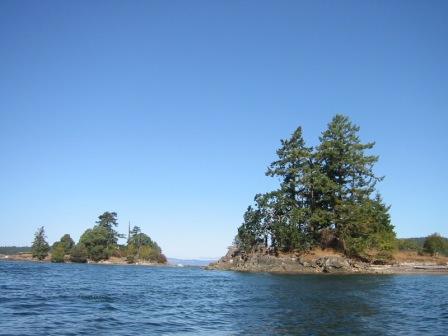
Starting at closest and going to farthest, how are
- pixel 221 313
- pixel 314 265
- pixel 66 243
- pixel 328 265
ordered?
1. pixel 221 313
2. pixel 328 265
3. pixel 314 265
4. pixel 66 243

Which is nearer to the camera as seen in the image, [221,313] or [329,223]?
[221,313]

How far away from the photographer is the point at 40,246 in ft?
531

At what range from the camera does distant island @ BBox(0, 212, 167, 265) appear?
5699 inches

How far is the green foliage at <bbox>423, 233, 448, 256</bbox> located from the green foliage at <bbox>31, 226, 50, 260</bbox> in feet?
426

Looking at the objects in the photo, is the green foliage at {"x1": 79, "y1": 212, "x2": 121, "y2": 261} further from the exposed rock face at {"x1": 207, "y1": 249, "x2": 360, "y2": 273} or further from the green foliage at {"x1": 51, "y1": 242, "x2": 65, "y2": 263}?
the exposed rock face at {"x1": 207, "y1": 249, "x2": 360, "y2": 273}

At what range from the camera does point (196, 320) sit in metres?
22.2

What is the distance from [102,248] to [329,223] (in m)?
89.1

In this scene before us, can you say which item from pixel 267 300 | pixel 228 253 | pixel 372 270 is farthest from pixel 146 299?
pixel 228 253

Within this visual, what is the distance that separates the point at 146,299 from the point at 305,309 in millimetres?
11332

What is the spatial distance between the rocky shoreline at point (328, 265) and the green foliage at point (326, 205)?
275 centimetres

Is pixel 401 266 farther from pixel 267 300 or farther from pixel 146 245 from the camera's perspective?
pixel 146 245

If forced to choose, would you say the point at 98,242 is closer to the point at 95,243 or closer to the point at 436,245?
the point at 95,243

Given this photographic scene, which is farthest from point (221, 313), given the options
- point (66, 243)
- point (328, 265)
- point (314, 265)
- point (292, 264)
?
point (66, 243)

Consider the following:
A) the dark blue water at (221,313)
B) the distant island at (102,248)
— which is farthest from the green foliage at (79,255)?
the dark blue water at (221,313)
